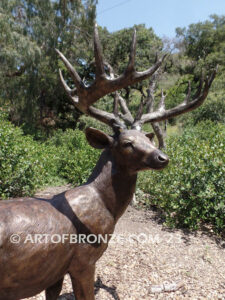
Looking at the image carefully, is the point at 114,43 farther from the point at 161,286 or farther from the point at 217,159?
the point at 161,286

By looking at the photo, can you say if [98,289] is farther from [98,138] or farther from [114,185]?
[98,138]

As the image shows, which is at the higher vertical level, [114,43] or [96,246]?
[114,43]

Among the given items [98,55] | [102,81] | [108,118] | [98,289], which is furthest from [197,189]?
[98,55]

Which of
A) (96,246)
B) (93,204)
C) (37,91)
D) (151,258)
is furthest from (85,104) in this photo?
(37,91)

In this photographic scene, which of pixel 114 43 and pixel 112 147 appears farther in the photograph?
pixel 114 43

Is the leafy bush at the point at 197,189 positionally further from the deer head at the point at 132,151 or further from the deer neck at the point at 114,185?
the deer head at the point at 132,151

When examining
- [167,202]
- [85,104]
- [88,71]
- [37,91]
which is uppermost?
[88,71]

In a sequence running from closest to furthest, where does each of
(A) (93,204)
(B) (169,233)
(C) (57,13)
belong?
(A) (93,204), (B) (169,233), (C) (57,13)

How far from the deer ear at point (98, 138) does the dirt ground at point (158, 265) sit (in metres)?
0.64

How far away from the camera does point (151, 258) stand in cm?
362

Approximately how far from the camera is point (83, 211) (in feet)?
6.19

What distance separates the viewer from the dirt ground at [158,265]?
2.93m

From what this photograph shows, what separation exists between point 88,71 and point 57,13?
14.6ft

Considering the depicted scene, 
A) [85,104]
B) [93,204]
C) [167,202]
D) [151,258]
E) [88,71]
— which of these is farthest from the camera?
[88,71]
